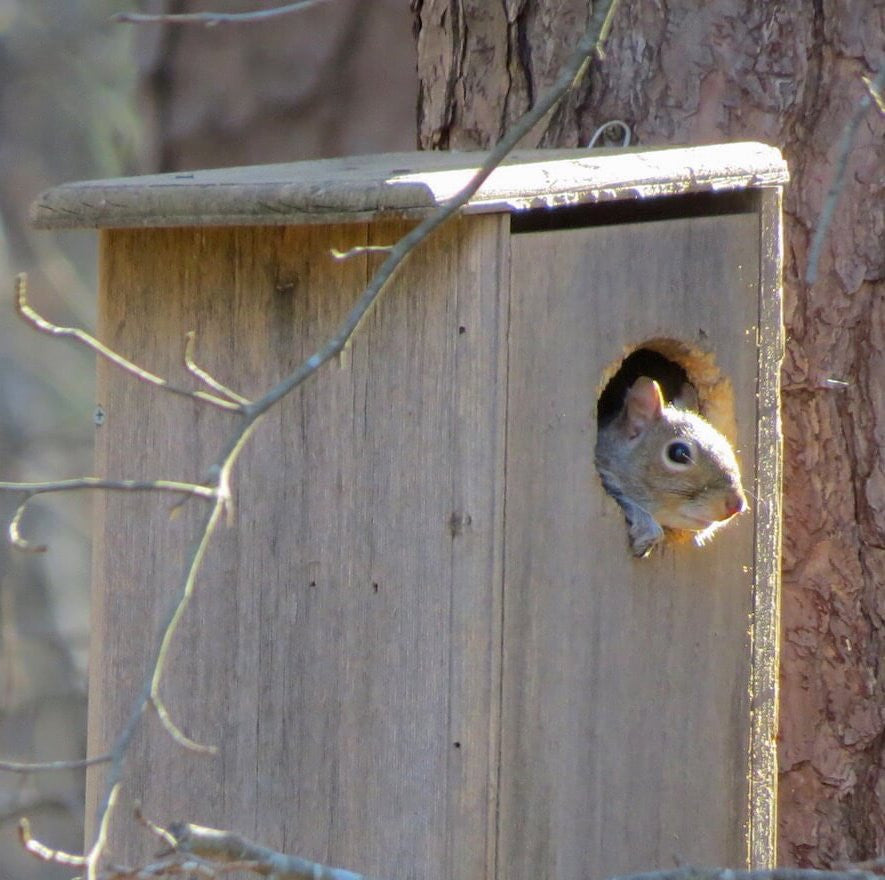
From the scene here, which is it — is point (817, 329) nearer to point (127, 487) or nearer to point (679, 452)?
point (679, 452)

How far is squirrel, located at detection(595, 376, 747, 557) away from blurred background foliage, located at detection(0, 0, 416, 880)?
8.65ft

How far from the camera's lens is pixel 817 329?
288cm

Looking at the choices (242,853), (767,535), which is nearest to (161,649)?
(242,853)

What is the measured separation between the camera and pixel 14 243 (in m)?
6.14

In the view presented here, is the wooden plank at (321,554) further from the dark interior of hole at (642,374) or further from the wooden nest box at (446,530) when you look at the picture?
the dark interior of hole at (642,374)

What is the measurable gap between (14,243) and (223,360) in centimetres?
418

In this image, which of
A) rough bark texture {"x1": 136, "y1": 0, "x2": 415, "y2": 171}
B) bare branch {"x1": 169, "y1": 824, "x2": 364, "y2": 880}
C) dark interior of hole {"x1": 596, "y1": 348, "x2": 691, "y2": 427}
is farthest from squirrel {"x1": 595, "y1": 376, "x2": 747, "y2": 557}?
rough bark texture {"x1": 136, "y1": 0, "x2": 415, "y2": 171}

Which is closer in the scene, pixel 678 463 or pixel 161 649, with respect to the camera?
pixel 161 649

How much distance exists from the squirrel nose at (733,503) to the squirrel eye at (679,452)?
17cm

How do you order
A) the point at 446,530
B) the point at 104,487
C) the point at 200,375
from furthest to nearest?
the point at 446,530, the point at 200,375, the point at 104,487

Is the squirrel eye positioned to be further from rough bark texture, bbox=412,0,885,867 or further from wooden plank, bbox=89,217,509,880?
wooden plank, bbox=89,217,509,880

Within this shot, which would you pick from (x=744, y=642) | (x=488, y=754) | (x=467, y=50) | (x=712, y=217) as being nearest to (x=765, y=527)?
(x=744, y=642)

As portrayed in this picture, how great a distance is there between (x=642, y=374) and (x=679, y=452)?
18.4 inches

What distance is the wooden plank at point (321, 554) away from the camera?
1.98 metres
